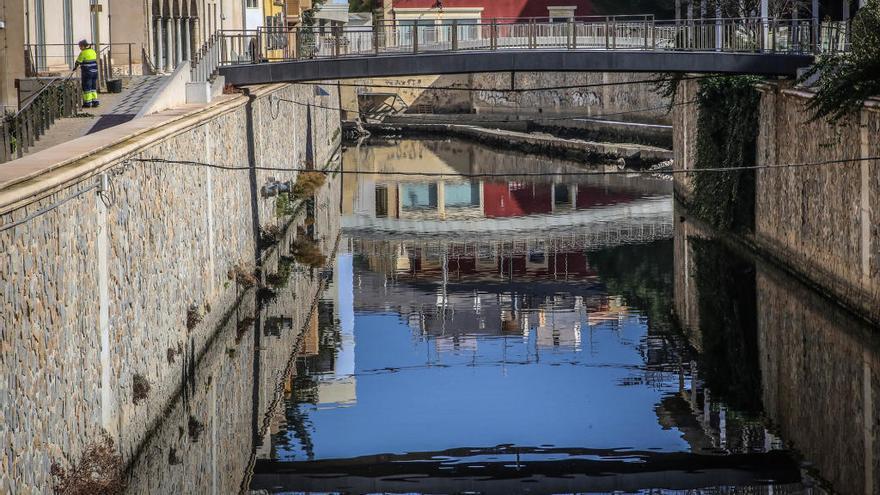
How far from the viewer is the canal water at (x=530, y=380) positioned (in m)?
13.5

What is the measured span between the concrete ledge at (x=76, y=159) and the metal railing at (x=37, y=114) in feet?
4.09

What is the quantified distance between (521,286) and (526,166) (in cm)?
2345

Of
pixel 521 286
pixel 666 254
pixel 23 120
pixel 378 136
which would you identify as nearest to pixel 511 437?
pixel 23 120

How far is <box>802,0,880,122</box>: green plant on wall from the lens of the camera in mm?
19078

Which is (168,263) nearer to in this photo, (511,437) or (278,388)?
(278,388)

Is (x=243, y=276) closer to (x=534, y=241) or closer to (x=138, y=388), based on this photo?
(x=138, y=388)

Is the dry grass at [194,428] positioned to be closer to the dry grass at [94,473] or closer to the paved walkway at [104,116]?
the dry grass at [94,473]

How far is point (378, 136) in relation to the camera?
61.8 metres

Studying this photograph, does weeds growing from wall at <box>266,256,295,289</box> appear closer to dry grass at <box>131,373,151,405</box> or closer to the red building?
dry grass at <box>131,373,151,405</box>

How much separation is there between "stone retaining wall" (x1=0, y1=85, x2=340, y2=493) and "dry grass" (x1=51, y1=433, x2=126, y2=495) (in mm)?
116

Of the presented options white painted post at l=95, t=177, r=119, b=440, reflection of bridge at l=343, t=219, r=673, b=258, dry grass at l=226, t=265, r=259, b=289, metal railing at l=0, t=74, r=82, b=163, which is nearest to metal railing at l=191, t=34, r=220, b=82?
metal railing at l=0, t=74, r=82, b=163

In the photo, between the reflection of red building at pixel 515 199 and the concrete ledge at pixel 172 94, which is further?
the reflection of red building at pixel 515 199

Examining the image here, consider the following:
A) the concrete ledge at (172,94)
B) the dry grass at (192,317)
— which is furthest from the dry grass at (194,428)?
the concrete ledge at (172,94)

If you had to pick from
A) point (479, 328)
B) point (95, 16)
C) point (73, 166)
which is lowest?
point (479, 328)
